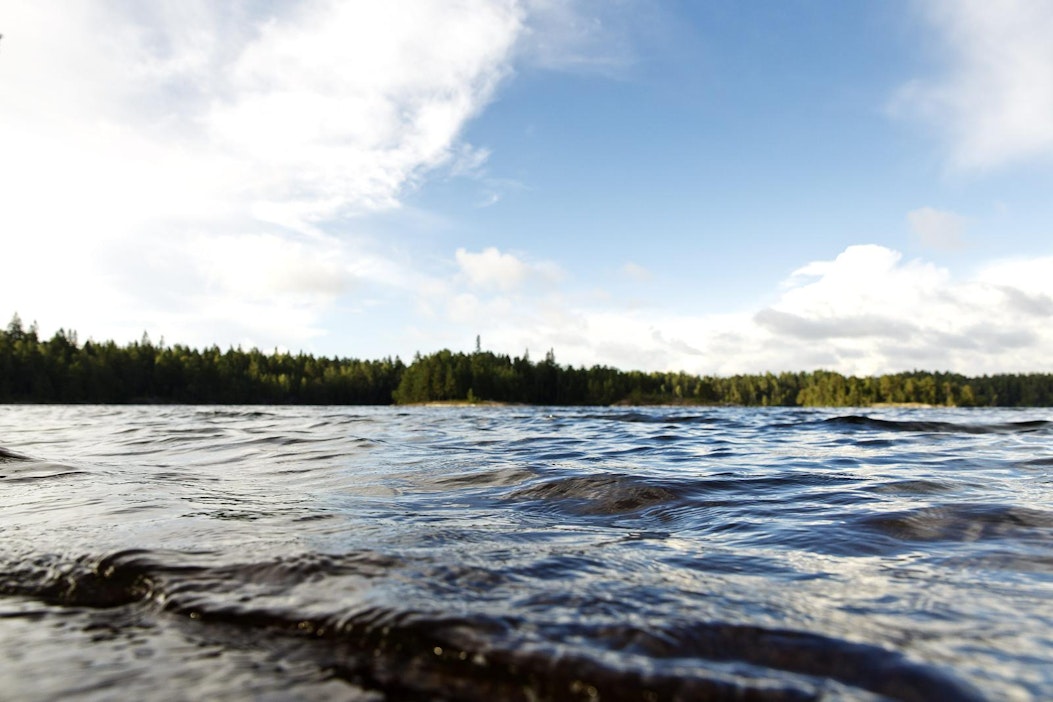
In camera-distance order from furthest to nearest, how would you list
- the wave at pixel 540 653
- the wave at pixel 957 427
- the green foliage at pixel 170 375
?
the green foliage at pixel 170 375 → the wave at pixel 957 427 → the wave at pixel 540 653

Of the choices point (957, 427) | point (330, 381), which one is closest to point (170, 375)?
point (330, 381)

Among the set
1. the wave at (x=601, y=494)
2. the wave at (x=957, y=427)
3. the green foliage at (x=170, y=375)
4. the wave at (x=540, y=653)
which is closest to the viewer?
the wave at (x=540, y=653)

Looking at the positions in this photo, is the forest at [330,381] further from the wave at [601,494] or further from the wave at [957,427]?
the wave at [601,494]

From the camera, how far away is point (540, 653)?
247cm

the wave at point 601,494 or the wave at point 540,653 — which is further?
the wave at point 601,494

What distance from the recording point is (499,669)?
240 centimetres

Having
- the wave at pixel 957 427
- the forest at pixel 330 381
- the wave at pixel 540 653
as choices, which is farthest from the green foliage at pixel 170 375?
the wave at pixel 540 653

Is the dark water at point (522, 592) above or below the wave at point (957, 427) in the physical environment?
below

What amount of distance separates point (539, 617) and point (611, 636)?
365 mm

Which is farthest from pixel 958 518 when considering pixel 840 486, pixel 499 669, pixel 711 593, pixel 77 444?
pixel 77 444

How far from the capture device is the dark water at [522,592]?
2346mm

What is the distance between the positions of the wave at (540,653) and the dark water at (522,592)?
11mm

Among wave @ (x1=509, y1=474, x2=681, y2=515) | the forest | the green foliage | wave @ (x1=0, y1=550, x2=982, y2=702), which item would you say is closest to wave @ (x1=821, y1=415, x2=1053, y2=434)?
wave @ (x1=509, y1=474, x2=681, y2=515)

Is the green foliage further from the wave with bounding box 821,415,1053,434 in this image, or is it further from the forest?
the wave with bounding box 821,415,1053,434
